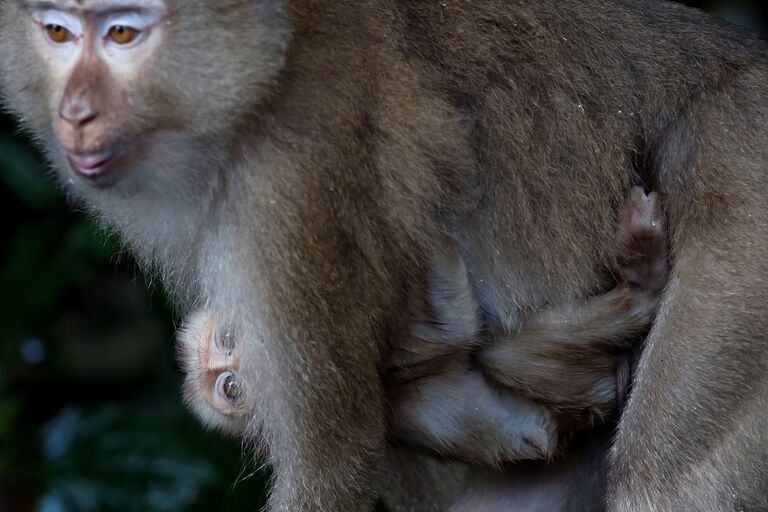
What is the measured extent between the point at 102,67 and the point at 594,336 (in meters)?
1.99

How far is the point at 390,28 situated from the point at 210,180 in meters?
0.82

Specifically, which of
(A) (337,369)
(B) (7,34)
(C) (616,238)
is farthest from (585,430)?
(B) (7,34)

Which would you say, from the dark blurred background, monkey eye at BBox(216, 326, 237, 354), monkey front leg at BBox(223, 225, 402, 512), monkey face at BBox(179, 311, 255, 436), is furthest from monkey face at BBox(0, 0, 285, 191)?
the dark blurred background

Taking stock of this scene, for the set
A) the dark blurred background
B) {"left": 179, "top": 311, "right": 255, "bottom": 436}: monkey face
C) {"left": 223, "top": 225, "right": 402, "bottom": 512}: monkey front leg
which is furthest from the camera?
the dark blurred background

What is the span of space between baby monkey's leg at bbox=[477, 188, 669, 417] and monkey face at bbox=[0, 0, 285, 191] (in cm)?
133

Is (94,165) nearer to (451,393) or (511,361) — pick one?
(451,393)

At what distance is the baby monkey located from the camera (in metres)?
4.47

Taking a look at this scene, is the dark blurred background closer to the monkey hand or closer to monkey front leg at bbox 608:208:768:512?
the monkey hand

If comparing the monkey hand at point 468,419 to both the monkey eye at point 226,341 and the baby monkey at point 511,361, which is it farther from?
the monkey eye at point 226,341

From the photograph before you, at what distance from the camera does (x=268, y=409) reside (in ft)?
13.6

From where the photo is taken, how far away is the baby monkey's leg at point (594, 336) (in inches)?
177

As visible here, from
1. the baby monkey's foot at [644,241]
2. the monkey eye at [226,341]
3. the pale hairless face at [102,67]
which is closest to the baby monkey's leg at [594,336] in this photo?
the baby monkey's foot at [644,241]

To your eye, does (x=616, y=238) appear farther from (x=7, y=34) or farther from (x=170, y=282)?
(x=7, y=34)

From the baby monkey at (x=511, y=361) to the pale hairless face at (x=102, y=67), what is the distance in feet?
2.92
